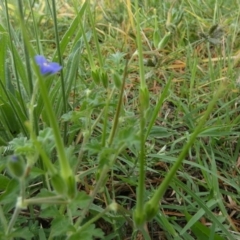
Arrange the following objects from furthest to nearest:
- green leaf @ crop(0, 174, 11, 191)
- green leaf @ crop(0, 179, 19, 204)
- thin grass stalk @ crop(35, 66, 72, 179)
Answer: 1. green leaf @ crop(0, 174, 11, 191)
2. green leaf @ crop(0, 179, 19, 204)
3. thin grass stalk @ crop(35, 66, 72, 179)

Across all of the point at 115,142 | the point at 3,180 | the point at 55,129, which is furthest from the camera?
the point at 3,180

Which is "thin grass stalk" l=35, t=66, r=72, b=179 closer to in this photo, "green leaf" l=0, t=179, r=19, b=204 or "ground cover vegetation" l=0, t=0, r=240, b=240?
"ground cover vegetation" l=0, t=0, r=240, b=240

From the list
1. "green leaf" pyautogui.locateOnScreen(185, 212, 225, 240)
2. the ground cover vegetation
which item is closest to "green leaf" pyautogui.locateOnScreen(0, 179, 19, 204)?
the ground cover vegetation

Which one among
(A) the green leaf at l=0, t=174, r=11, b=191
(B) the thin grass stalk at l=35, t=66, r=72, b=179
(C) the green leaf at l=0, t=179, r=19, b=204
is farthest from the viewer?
(A) the green leaf at l=0, t=174, r=11, b=191

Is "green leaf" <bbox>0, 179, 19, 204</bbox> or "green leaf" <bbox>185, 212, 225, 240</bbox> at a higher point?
"green leaf" <bbox>0, 179, 19, 204</bbox>

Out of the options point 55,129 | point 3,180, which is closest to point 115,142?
point 55,129

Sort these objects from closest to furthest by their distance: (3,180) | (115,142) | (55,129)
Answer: (55,129)
(115,142)
(3,180)

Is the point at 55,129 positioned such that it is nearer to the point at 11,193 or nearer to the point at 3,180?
the point at 11,193

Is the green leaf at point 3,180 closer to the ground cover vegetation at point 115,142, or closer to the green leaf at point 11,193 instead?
the ground cover vegetation at point 115,142

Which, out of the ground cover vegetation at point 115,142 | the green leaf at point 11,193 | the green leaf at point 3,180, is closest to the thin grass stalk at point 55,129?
the ground cover vegetation at point 115,142
